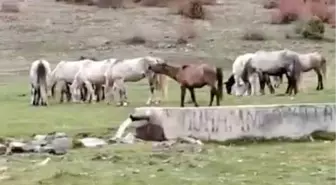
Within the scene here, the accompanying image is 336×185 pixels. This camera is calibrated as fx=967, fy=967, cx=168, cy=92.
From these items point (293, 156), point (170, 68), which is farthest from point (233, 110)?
point (170, 68)

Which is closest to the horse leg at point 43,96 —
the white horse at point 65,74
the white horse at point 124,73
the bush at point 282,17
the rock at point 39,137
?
the white horse at point 124,73

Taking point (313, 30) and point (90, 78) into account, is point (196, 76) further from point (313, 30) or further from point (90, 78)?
point (313, 30)

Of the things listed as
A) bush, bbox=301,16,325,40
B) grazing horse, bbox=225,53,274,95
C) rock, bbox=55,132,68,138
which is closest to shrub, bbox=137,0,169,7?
bush, bbox=301,16,325,40

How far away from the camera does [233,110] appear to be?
16391 mm

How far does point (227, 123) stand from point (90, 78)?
37.8 feet

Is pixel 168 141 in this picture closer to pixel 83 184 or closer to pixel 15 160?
pixel 15 160

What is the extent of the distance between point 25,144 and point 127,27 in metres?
30.8

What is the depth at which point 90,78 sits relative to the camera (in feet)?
89.8

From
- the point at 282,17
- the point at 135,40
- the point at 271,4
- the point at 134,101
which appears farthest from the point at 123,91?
the point at 271,4

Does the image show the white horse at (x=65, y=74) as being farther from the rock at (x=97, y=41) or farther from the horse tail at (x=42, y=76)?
the rock at (x=97, y=41)

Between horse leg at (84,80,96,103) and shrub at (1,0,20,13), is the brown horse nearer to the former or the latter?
horse leg at (84,80,96,103)

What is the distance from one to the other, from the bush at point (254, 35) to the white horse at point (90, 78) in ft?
54.9

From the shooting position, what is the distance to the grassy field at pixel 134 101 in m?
12.5

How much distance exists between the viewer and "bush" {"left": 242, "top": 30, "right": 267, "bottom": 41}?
4350 centimetres
